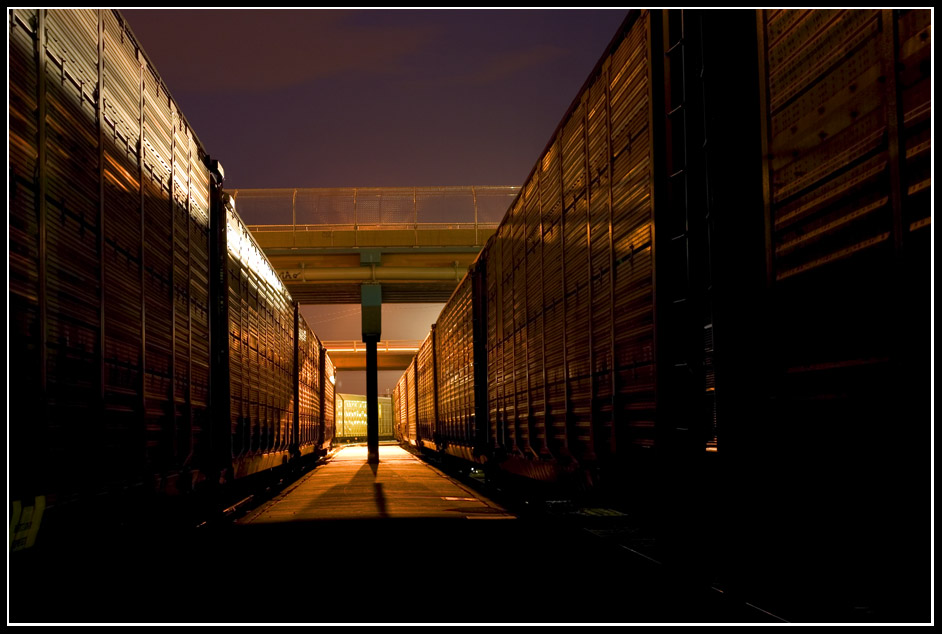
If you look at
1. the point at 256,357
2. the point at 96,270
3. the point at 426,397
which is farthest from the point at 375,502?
the point at 426,397

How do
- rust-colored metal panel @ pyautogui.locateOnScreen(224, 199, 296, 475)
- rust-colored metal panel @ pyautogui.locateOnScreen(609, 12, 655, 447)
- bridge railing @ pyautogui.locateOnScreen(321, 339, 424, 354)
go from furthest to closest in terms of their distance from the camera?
1. bridge railing @ pyautogui.locateOnScreen(321, 339, 424, 354)
2. rust-colored metal panel @ pyautogui.locateOnScreen(224, 199, 296, 475)
3. rust-colored metal panel @ pyautogui.locateOnScreen(609, 12, 655, 447)

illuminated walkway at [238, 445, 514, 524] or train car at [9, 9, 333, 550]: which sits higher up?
train car at [9, 9, 333, 550]

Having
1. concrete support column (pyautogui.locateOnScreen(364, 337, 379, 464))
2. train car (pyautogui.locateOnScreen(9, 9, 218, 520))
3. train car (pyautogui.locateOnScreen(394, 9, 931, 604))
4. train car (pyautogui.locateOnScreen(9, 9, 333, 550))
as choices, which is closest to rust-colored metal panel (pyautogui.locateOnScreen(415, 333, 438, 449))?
concrete support column (pyautogui.locateOnScreen(364, 337, 379, 464))

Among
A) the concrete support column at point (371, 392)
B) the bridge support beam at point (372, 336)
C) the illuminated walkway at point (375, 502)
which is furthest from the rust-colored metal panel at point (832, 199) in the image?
the concrete support column at point (371, 392)

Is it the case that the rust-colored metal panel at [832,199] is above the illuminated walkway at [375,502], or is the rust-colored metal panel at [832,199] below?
above

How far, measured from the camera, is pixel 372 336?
29.5 metres

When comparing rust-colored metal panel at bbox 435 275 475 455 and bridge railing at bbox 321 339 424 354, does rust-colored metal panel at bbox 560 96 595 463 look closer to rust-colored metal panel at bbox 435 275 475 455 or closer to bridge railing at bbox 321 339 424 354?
rust-colored metal panel at bbox 435 275 475 455

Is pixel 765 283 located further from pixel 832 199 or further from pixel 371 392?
pixel 371 392

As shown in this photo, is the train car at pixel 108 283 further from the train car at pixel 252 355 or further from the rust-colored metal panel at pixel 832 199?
the rust-colored metal panel at pixel 832 199

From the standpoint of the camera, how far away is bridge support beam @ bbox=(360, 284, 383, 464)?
88.8ft

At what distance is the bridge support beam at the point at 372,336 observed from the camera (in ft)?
88.8

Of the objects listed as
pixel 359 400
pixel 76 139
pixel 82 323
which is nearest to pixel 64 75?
pixel 76 139

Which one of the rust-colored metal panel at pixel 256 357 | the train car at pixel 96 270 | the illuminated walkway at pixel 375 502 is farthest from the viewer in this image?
the rust-colored metal panel at pixel 256 357

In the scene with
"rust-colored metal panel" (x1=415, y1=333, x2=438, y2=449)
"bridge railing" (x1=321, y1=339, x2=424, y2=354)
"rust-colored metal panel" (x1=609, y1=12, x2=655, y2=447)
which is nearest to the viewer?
"rust-colored metal panel" (x1=609, y1=12, x2=655, y2=447)
